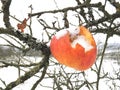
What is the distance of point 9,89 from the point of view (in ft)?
3.77

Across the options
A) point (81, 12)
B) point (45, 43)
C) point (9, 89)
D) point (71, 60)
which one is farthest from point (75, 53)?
point (81, 12)

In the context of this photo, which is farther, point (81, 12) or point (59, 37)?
point (81, 12)

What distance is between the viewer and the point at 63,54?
1165 mm

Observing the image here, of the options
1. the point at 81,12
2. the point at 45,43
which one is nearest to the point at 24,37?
the point at 45,43

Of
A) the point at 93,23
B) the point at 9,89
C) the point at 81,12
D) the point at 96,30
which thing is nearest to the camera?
the point at 9,89

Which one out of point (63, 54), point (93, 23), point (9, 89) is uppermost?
point (93, 23)

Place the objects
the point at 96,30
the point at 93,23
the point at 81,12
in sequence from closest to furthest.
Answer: the point at 93,23 → the point at 96,30 → the point at 81,12

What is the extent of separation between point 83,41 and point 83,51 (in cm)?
4

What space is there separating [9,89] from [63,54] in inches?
9.0

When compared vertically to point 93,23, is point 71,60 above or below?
below

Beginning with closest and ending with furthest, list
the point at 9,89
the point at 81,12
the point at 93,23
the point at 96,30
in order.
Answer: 1. the point at 9,89
2. the point at 93,23
3. the point at 96,30
4. the point at 81,12

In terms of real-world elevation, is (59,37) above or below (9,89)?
above

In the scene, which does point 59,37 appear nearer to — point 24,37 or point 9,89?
point 24,37

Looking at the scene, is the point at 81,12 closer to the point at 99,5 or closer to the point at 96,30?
the point at 96,30
